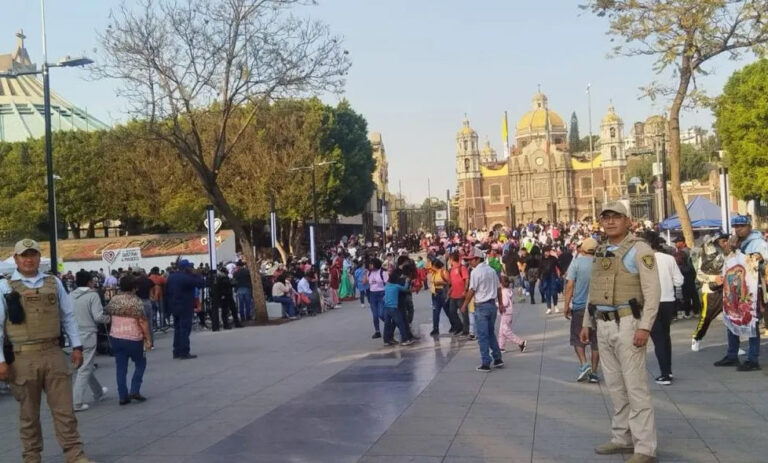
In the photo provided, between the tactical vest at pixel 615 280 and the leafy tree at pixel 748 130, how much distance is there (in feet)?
131

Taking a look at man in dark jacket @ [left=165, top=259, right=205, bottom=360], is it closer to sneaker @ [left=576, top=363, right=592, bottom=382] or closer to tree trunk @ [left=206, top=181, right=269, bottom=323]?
tree trunk @ [left=206, top=181, right=269, bottom=323]

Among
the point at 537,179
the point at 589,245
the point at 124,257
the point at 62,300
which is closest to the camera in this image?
the point at 62,300

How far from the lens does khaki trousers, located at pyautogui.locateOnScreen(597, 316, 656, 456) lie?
596 cm

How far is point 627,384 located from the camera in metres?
6.06

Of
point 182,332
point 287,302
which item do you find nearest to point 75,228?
point 287,302

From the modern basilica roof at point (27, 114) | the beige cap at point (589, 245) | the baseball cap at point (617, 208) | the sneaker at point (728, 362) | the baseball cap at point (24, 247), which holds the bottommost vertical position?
the sneaker at point (728, 362)

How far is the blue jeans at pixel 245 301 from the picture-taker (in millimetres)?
21156

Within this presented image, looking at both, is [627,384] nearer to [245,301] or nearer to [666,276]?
[666,276]

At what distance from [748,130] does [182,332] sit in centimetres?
3992

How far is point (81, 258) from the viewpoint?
42.8 meters

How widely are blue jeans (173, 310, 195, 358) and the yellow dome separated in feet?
389

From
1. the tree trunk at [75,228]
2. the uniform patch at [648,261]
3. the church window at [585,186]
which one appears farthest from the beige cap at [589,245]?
the church window at [585,186]

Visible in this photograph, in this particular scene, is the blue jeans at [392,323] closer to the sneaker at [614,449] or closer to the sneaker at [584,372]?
the sneaker at [584,372]

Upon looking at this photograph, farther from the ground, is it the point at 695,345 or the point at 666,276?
the point at 666,276
